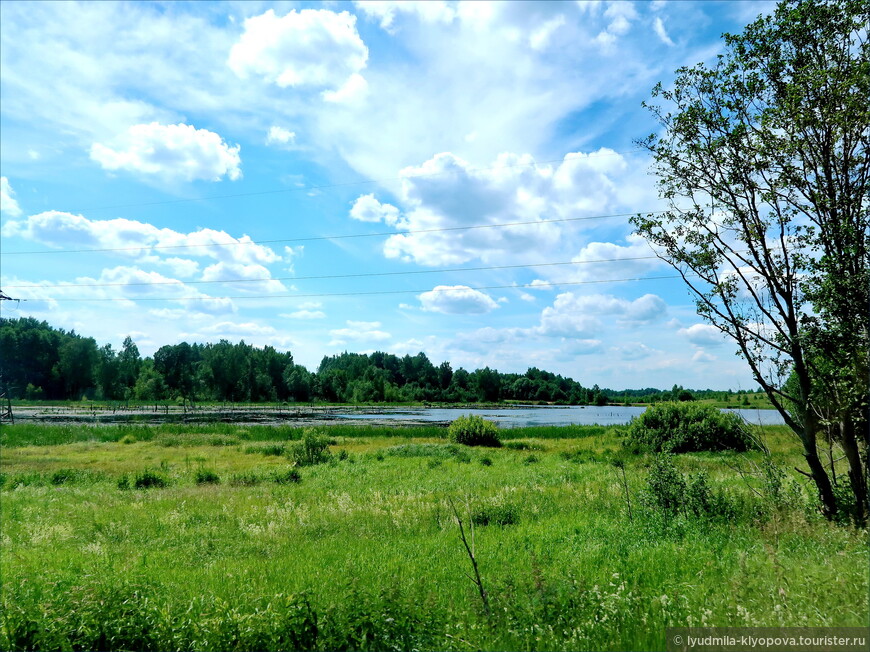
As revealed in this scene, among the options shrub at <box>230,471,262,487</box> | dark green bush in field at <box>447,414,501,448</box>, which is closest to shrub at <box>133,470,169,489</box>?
shrub at <box>230,471,262,487</box>

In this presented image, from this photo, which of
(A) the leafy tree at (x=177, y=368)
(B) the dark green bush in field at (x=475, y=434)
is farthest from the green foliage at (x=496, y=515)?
(A) the leafy tree at (x=177, y=368)

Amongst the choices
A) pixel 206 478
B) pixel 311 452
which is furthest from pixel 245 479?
pixel 311 452

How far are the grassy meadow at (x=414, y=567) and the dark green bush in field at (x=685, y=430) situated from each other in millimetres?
14727

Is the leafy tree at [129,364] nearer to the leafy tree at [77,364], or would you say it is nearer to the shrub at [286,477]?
the leafy tree at [77,364]

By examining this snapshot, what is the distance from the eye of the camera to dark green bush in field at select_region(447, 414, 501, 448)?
37.5 m

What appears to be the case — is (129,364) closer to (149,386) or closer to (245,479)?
(149,386)

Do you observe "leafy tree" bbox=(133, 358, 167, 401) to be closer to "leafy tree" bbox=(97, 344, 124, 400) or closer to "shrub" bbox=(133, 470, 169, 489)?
"leafy tree" bbox=(97, 344, 124, 400)

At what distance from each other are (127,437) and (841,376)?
46.5 meters

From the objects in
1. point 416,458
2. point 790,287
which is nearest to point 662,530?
point 790,287

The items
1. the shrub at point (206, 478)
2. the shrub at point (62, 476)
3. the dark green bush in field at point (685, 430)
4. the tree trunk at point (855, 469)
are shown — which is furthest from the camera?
the dark green bush in field at point (685, 430)

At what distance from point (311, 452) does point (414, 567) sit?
20771mm

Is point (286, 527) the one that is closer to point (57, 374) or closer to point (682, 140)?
point (682, 140)

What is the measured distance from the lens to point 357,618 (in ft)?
19.2

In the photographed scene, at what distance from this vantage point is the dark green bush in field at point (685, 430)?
29422mm
